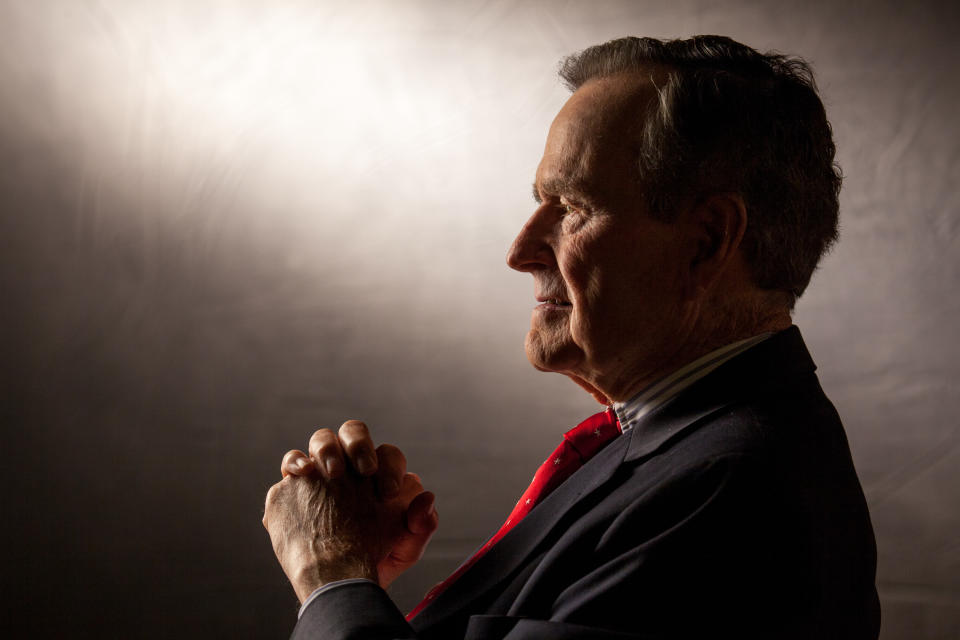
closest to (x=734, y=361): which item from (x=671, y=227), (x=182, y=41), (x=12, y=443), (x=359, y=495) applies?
(x=671, y=227)

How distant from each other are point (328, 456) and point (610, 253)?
40 centimetres

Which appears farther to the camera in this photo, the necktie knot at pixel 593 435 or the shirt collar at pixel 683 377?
the necktie knot at pixel 593 435

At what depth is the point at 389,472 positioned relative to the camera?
94 centimetres

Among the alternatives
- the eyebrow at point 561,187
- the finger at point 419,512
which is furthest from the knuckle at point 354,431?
the eyebrow at point 561,187

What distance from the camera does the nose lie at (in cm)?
88

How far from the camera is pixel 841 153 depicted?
1527 millimetres

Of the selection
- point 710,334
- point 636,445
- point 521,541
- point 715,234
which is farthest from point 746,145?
point 521,541

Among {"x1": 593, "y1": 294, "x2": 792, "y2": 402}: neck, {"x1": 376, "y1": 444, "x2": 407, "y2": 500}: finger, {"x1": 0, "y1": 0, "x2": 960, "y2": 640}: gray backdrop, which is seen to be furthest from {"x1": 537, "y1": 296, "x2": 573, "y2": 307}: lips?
{"x1": 0, "y1": 0, "x2": 960, "y2": 640}: gray backdrop

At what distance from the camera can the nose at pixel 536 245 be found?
34.5 inches

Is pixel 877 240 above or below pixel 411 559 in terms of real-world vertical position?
above

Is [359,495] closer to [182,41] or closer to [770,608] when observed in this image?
[770,608]

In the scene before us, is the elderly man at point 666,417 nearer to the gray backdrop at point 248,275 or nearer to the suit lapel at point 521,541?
the suit lapel at point 521,541

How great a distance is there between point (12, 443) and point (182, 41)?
0.91m

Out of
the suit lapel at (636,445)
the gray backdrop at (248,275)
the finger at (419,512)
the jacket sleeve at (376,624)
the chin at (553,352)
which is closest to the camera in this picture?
the jacket sleeve at (376,624)
